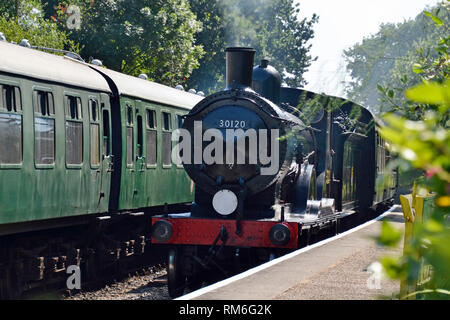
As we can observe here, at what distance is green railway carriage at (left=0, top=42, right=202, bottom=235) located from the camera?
836cm

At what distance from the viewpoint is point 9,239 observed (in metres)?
8.98

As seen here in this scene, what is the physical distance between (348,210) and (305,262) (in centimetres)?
624

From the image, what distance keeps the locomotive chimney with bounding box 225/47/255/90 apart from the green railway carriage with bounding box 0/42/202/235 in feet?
6.89

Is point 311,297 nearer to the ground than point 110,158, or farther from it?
nearer to the ground

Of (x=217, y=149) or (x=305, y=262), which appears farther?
(x=217, y=149)

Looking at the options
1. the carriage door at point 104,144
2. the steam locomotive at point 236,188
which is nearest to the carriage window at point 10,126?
the carriage door at point 104,144

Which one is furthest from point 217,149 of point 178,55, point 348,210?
point 178,55

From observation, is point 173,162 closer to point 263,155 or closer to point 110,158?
point 110,158

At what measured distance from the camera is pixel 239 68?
10336 millimetres

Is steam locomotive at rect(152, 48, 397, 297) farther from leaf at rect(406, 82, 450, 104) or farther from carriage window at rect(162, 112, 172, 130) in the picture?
leaf at rect(406, 82, 450, 104)

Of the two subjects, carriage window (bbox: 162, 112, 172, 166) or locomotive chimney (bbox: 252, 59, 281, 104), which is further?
carriage window (bbox: 162, 112, 172, 166)

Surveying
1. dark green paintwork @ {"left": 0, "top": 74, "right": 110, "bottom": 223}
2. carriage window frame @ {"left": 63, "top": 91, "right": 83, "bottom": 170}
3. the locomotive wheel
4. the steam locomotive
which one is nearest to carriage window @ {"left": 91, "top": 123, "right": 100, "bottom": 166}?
dark green paintwork @ {"left": 0, "top": 74, "right": 110, "bottom": 223}

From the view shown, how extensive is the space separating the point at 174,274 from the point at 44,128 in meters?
2.69

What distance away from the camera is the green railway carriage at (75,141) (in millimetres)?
8359
